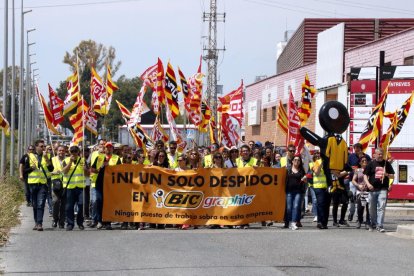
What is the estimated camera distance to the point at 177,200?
19.4 meters

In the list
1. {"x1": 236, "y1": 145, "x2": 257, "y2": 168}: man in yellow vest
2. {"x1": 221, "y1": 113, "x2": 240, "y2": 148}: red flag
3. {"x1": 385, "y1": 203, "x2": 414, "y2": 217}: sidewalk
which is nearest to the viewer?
{"x1": 236, "y1": 145, "x2": 257, "y2": 168}: man in yellow vest

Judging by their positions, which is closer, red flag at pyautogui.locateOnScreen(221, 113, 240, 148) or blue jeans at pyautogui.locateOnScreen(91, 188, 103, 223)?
blue jeans at pyautogui.locateOnScreen(91, 188, 103, 223)

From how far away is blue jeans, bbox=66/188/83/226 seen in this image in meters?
18.8

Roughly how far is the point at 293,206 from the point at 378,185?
1706mm

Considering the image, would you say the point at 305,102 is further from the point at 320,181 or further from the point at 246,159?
the point at 320,181

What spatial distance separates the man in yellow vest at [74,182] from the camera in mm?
18875

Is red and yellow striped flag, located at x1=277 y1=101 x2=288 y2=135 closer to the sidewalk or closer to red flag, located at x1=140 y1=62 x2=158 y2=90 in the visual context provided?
the sidewalk

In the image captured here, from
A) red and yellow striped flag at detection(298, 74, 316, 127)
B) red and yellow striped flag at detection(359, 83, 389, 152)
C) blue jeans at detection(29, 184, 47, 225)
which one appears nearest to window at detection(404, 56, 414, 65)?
red and yellow striped flag at detection(298, 74, 316, 127)

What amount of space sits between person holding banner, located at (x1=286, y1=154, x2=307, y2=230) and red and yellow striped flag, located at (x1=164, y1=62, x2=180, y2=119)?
7.64 meters

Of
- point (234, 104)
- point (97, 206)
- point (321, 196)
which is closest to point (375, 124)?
point (321, 196)

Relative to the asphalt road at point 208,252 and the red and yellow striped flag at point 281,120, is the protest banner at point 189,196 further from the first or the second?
the red and yellow striped flag at point 281,120

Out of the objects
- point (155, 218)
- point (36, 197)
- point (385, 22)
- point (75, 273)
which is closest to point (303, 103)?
point (155, 218)

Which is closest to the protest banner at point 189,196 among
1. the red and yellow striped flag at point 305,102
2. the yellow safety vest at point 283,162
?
the yellow safety vest at point 283,162

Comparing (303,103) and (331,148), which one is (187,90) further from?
(331,148)
